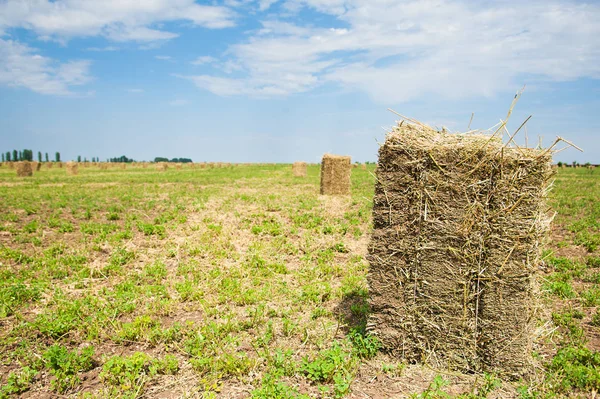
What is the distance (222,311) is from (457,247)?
4.05m

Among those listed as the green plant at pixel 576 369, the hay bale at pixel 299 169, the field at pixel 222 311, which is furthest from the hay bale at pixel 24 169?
the green plant at pixel 576 369

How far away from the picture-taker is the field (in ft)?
16.1

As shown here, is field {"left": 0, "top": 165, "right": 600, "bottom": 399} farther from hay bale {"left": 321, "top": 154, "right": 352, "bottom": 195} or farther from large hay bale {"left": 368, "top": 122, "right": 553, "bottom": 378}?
hay bale {"left": 321, "top": 154, "right": 352, "bottom": 195}

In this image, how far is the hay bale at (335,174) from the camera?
18.2 metres

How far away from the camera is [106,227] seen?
38.3 feet

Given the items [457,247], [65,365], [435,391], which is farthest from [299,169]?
[435,391]

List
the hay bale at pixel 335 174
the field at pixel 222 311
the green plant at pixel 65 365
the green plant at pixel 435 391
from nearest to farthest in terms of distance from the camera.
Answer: the green plant at pixel 435 391 → the field at pixel 222 311 → the green plant at pixel 65 365 → the hay bale at pixel 335 174

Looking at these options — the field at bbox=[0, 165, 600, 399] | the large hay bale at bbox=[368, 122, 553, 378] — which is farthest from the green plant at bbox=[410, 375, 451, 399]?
the large hay bale at bbox=[368, 122, 553, 378]

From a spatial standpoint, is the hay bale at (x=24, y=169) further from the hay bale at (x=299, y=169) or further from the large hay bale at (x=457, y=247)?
the large hay bale at (x=457, y=247)

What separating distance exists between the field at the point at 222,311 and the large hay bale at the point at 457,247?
1.20 ft

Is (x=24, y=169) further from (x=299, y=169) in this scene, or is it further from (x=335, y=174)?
(x=335, y=174)

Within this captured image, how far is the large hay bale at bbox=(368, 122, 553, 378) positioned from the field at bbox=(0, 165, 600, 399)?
0.37 m

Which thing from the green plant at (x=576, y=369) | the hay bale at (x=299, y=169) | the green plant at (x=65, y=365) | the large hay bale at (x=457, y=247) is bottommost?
the green plant at (x=65, y=365)

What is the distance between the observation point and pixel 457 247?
5.08 meters
